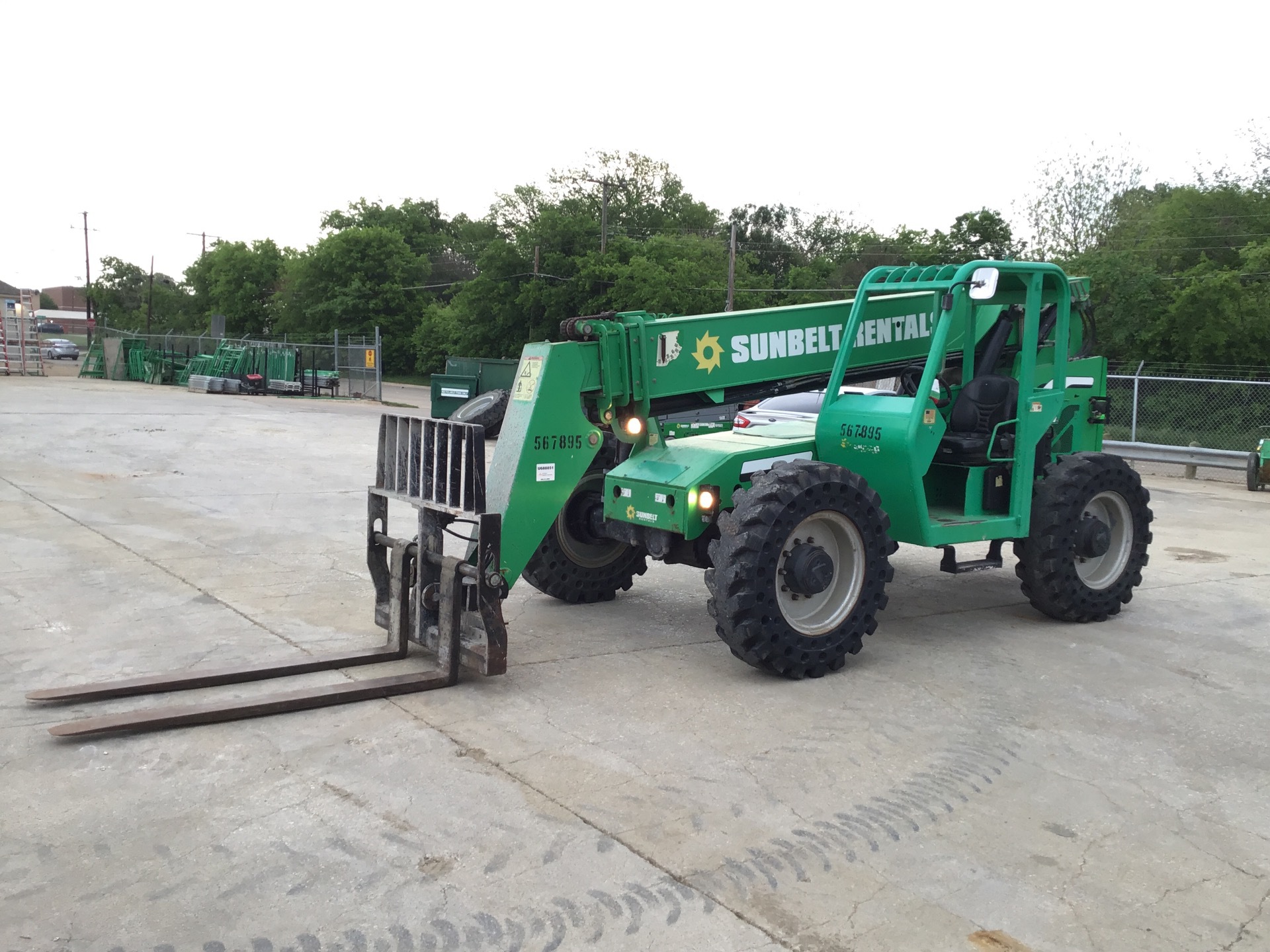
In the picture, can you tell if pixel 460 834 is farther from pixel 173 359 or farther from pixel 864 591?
pixel 173 359

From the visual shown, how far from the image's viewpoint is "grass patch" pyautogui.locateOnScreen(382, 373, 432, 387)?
199 feet

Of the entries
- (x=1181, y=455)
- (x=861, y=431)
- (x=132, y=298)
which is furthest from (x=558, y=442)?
(x=132, y=298)

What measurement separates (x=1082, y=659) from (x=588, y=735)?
357 centimetres

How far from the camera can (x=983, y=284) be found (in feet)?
22.8

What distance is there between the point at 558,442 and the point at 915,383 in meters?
3.00

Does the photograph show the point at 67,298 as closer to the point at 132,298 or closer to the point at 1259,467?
the point at 132,298

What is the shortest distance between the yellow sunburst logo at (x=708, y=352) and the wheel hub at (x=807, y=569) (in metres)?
1.37

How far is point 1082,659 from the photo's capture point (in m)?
7.00

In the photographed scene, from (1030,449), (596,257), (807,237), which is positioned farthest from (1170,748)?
(807,237)

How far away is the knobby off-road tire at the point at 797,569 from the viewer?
237 inches

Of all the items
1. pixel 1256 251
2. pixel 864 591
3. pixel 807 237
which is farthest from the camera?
pixel 807 237

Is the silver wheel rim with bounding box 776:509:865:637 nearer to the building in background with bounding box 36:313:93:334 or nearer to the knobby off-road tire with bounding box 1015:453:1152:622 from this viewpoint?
the knobby off-road tire with bounding box 1015:453:1152:622

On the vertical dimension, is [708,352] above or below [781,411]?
above

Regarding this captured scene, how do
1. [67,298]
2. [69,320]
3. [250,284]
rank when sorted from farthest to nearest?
[67,298], [69,320], [250,284]
